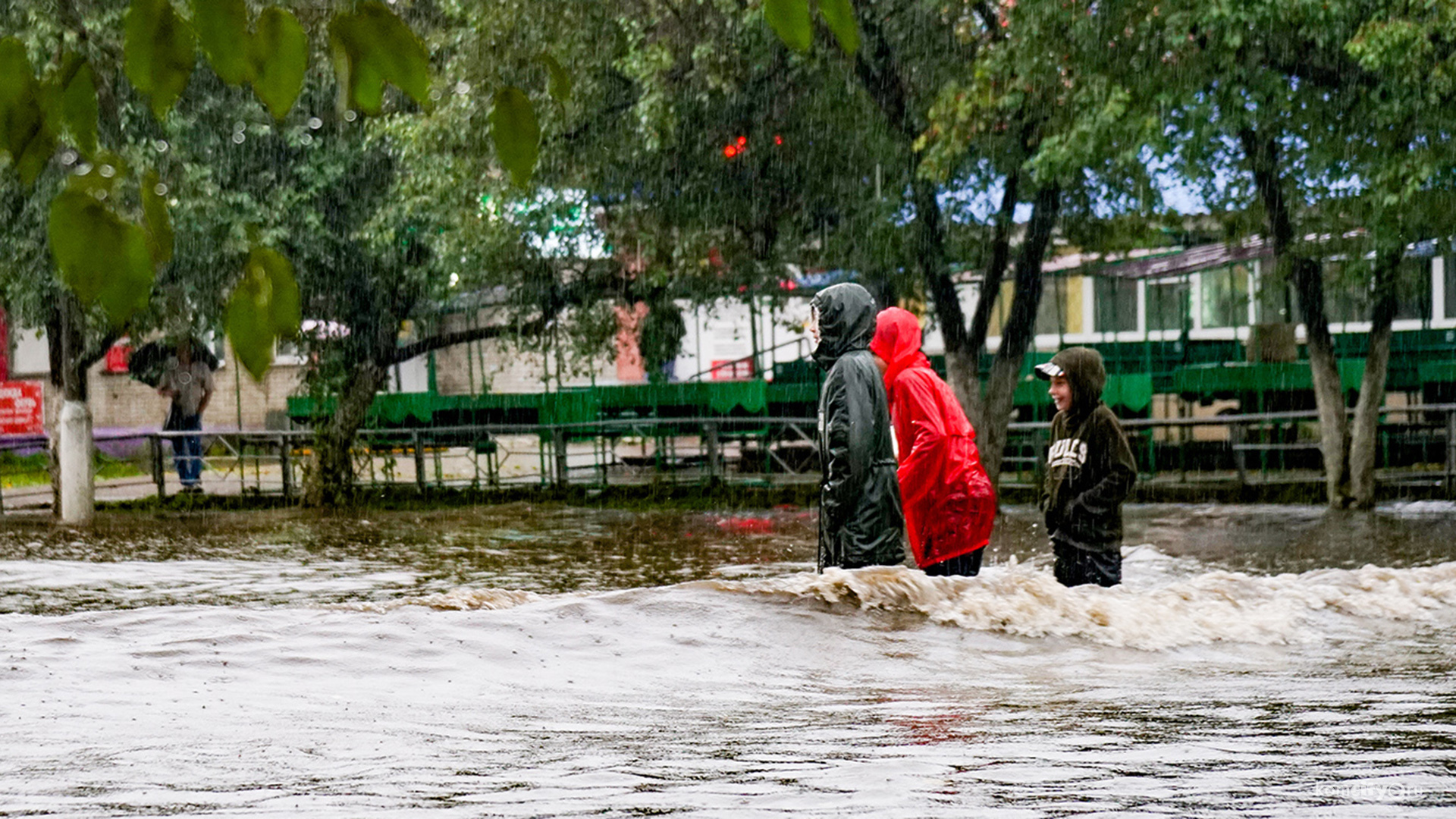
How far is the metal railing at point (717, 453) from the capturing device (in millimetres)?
20078

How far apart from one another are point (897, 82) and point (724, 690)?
11493 millimetres

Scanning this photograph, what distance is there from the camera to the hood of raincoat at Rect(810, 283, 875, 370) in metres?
6.80

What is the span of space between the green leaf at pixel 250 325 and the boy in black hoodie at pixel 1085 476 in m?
5.81

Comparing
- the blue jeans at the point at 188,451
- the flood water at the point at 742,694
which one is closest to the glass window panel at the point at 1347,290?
the flood water at the point at 742,694

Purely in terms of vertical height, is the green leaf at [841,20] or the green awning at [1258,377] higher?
the green leaf at [841,20]

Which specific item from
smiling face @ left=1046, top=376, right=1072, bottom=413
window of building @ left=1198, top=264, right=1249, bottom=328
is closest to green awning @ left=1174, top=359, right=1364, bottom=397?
window of building @ left=1198, top=264, right=1249, bottom=328

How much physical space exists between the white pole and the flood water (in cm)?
585

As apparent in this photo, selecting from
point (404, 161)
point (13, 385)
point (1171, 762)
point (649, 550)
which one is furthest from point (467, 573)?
point (13, 385)

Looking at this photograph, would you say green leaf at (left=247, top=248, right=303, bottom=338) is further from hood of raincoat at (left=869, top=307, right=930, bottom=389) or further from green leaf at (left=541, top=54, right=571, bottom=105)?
hood of raincoat at (left=869, top=307, right=930, bottom=389)

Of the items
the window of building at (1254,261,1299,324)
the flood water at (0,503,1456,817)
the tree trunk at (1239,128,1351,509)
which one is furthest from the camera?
the window of building at (1254,261,1299,324)

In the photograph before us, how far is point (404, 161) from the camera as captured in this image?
18.2 m

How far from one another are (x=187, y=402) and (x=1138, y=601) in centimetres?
1815

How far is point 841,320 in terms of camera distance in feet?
22.3

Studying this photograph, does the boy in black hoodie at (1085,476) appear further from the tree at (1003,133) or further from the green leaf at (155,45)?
the tree at (1003,133)
